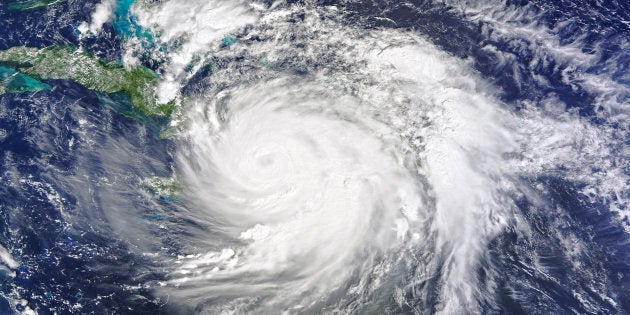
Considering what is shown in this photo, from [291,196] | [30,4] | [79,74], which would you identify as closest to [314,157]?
[291,196]

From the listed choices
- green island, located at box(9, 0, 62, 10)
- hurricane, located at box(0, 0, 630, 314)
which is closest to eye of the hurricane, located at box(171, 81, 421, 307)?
hurricane, located at box(0, 0, 630, 314)

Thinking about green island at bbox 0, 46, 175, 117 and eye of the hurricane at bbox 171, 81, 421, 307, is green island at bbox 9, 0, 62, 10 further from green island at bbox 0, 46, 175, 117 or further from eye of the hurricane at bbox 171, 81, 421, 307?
eye of the hurricane at bbox 171, 81, 421, 307

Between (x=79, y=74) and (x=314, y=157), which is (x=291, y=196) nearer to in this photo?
(x=314, y=157)

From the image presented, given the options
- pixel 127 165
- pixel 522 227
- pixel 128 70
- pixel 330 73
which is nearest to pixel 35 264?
pixel 127 165

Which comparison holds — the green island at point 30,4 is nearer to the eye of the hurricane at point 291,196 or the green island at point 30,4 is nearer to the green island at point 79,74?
the green island at point 79,74

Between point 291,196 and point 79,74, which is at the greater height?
point 79,74

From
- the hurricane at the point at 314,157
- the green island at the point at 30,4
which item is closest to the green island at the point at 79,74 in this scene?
the hurricane at the point at 314,157

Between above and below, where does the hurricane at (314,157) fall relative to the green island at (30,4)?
below
